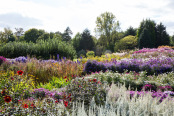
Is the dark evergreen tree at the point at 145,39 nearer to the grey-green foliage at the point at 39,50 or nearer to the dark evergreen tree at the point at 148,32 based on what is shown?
the dark evergreen tree at the point at 148,32

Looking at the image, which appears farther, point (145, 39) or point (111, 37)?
point (111, 37)

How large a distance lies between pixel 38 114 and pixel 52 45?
12.9 m

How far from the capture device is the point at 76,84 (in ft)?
16.0

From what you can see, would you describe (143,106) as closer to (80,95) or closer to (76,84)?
(80,95)

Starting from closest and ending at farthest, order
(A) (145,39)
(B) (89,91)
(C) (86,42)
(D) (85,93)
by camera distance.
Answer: (D) (85,93), (B) (89,91), (A) (145,39), (C) (86,42)

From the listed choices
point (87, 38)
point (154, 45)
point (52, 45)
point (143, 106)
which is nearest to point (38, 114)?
point (143, 106)

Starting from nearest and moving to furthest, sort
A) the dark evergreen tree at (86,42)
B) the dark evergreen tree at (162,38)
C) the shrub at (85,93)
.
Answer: the shrub at (85,93) → the dark evergreen tree at (162,38) → the dark evergreen tree at (86,42)

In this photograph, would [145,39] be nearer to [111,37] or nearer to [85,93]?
[111,37]

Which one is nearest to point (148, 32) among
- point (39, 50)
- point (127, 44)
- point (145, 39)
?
point (145, 39)

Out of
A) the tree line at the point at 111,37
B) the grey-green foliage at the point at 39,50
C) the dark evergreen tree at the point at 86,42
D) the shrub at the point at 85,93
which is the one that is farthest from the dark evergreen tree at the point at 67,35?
Answer: the shrub at the point at 85,93


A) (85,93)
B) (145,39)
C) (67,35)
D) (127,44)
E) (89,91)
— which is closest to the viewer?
(85,93)

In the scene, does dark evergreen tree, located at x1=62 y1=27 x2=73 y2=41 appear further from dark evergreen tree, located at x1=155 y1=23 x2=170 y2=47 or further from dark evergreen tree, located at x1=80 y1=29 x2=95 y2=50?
dark evergreen tree, located at x1=155 y1=23 x2=170 y2=47

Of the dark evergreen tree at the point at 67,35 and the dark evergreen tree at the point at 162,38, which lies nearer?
the dark evergreen tree at the point at 162,38

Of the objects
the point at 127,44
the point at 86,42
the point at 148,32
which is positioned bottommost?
the point at 127,44
